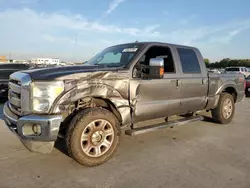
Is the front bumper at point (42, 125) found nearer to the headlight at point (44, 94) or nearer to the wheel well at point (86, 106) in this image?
the headlight at point (44, 94)

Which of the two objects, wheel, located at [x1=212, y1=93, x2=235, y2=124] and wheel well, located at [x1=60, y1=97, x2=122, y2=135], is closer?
wheel well, located at [x1=60, y1=97, x2=122, y2=135]

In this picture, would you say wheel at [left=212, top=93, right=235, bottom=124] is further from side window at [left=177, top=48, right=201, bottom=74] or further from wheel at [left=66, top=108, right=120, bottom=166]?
wheel at [left=66, top=108, right=120, bottom=166]

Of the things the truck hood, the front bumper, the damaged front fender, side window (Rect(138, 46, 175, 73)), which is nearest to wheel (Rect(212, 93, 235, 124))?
side window (Rect(138, 46, 175, 73))

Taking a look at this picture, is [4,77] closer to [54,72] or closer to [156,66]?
[54,72]

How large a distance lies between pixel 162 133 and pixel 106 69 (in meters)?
2.36

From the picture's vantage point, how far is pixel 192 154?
13.9 ft

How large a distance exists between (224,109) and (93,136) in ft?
13.4

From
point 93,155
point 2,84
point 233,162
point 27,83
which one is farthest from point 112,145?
point 2,84

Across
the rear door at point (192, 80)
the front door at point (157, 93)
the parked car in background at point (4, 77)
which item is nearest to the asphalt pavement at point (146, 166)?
the front door at point (157, 93)

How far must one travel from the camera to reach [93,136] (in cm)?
376

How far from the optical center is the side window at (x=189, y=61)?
5.24 m

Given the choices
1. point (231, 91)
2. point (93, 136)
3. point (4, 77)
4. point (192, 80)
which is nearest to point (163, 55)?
point (192, 80)

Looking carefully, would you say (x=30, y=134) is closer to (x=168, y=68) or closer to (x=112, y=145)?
(x=112, y=145)

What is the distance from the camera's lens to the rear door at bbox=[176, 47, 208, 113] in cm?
514
